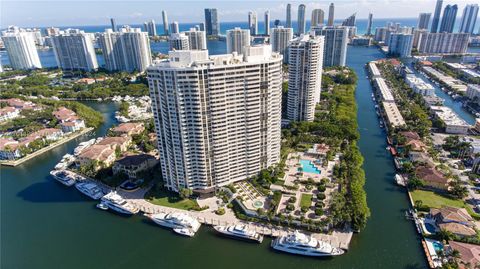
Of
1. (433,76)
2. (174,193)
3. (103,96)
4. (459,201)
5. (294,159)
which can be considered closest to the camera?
(459,201)

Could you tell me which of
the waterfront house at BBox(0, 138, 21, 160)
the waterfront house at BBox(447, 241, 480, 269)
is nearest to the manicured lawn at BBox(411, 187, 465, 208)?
the waterfront house at BBox(447, 241, 480, 269)

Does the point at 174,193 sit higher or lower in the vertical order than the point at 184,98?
lower

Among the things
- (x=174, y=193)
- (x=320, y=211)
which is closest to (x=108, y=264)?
(x=174, y=193)

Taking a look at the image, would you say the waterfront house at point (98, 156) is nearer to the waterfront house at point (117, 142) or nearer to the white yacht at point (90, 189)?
the waterfront house at point (117, 142)

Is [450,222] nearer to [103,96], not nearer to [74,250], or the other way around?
[74,250]

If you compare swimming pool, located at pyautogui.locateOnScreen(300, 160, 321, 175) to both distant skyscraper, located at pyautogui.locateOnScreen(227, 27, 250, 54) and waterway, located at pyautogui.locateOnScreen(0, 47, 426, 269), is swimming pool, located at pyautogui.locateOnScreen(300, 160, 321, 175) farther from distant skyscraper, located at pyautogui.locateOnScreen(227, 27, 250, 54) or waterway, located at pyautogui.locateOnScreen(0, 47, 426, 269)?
distant skyscraper, located at pyautogui.locateOnScreen(227, 27, 250, 54)

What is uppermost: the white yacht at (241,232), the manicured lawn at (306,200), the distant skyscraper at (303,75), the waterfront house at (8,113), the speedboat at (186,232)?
the distant skyscraper at (303,75)

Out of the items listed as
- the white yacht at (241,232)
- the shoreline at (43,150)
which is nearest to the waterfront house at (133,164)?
the white yacht at (241,232)
